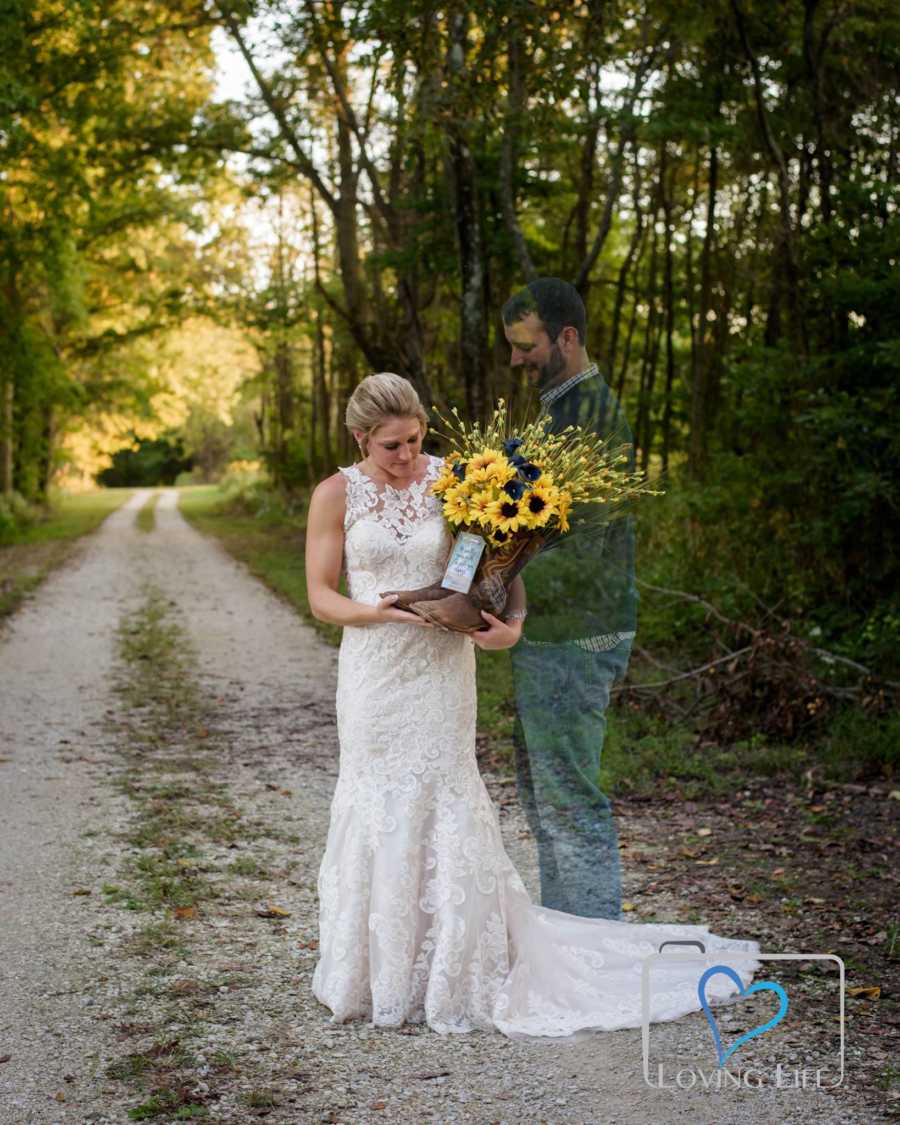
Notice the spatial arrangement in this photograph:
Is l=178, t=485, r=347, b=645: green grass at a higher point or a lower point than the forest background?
lower

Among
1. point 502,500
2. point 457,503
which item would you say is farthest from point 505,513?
point 457,503

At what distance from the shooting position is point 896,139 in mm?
12492

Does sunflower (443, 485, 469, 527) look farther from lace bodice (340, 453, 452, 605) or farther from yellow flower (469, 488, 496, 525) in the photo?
lace bodice (340, 453, 452, 605)

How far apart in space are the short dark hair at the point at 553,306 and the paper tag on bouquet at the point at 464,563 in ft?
3.05

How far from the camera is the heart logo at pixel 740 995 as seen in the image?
401 cm

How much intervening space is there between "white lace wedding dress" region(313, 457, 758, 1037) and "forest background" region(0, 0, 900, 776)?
13.0ft

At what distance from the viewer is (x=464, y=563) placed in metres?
4.35

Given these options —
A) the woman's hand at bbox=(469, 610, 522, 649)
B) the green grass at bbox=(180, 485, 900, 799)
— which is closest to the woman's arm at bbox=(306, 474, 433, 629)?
the woman's hand at bbox=(469, 610, 522, 649)

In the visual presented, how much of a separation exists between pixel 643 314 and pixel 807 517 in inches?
555

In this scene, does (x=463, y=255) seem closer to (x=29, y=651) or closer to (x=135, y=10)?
(x=29, y=651)

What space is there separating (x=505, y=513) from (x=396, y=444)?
0.49m

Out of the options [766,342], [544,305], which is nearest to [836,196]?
[766,342]

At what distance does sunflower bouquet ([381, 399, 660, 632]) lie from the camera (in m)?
4.29

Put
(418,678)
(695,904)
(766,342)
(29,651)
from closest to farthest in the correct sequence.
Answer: (418,678) → (695,904) → (29,651) → (766,342)
